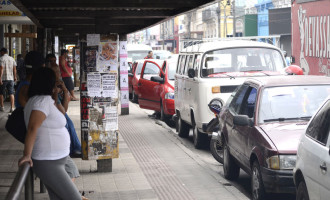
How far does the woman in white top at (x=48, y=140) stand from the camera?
547cm

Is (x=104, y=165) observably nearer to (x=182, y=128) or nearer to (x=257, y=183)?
(x=257, y=183)

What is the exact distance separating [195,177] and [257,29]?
181 ft

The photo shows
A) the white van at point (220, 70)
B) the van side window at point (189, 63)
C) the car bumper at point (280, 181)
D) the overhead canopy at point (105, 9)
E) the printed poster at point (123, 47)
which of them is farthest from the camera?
the printed poster at point (123, 47)

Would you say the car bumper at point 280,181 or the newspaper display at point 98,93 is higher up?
the newspaper display at point 98,93

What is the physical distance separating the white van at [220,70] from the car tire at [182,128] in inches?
46.2

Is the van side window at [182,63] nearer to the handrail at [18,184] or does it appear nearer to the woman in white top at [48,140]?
the woman in white top at [48,140]

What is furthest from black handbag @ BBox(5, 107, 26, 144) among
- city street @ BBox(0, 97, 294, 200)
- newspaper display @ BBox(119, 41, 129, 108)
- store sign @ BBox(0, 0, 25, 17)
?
store sign @ BBox(0, 0, 25, 17)

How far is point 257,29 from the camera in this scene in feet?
209

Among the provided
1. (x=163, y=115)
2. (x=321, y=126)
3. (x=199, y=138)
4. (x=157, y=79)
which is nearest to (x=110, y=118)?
(x=199, y=138)

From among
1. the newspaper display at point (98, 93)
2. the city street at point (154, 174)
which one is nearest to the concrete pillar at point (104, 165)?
the city street at point (154, 174)

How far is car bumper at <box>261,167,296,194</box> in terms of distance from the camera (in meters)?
7.29

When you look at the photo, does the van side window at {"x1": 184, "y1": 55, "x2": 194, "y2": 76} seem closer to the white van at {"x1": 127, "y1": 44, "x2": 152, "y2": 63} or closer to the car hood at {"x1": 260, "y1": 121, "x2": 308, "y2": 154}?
the car hood at {"x1": 260, "y1": 121, "x2": 308, "y2": 154}

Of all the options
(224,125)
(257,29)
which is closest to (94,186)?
(224,125)

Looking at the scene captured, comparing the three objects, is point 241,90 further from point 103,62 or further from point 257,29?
point 257,29
